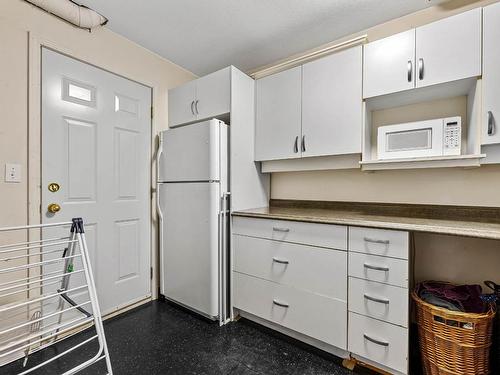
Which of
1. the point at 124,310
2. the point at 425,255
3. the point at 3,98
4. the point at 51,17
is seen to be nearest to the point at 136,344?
the point at 124,310

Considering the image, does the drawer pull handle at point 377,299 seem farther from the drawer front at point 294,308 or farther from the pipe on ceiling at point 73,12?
the pipe on ceiling at point 73,12

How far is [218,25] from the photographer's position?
2092mm

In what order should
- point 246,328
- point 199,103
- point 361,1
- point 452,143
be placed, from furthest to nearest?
1. point 199,103
2. point 246,328
3. point 361,1
4. point 452,143

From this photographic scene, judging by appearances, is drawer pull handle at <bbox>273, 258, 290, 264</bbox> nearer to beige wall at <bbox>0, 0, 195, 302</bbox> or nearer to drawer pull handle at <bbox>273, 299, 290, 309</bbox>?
drawer pull handle at <bbox>273, 299, 290, 309</bbox>

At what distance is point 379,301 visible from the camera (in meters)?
1.52

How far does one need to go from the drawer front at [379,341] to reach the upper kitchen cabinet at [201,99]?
6.19ft

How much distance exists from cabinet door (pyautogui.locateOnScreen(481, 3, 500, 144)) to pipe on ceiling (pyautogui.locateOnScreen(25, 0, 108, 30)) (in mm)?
2609

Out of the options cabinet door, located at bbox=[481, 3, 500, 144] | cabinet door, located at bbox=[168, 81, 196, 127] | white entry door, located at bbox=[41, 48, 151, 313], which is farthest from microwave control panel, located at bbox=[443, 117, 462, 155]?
white entry door, located at bbox=[41, 48, 151, 313]

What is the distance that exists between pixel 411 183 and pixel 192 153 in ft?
5.84

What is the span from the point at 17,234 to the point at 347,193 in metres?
2.48

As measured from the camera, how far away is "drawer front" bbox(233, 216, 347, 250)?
1663 mm

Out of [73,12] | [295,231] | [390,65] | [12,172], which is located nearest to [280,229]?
[295,231]

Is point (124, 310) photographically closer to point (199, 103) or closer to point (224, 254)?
point (224, 254)

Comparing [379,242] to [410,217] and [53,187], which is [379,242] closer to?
[410,217]
